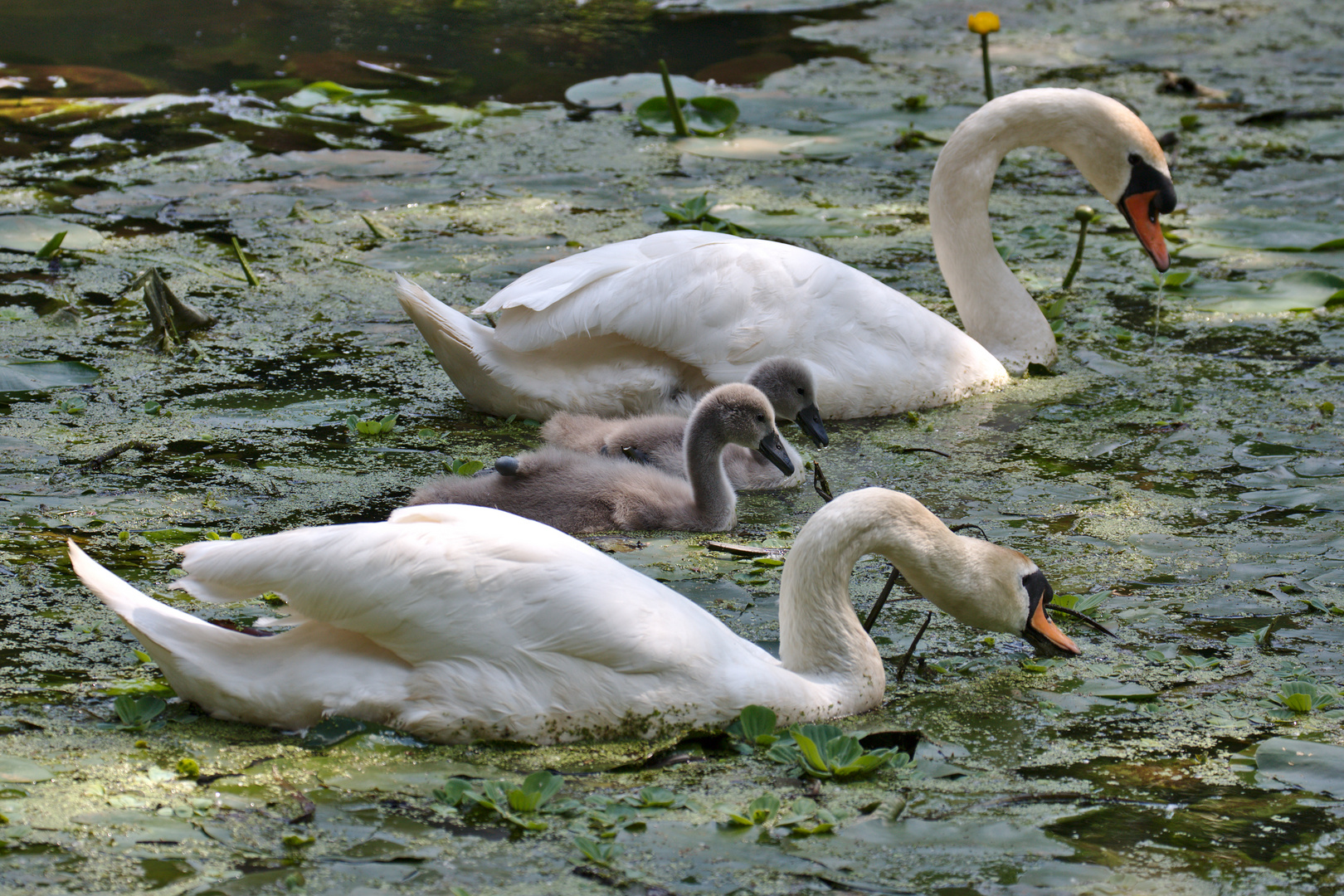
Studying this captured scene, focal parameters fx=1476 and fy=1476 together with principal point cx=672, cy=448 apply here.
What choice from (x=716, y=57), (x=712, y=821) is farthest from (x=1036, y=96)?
(x=716, y=57)

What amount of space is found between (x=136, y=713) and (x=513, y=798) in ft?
2.39

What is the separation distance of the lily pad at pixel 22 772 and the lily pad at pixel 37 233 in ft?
12.1

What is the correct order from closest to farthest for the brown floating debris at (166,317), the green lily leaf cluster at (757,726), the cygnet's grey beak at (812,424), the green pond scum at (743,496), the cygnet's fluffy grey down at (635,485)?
1. the green pond scum at (743,496)
2. the green lily leaf cluster at (757,726)
3. the cygnet's fluffy grey down at (635,485)
4. the cygnet's grey beak at (812,424)
5. the brown floating debris at (166,317)

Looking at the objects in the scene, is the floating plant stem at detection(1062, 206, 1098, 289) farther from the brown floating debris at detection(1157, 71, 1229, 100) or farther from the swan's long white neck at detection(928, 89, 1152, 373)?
the brown floating debris at detection(1157, 71, 1229, 100)

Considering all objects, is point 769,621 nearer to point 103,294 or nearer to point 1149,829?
point 1149,829

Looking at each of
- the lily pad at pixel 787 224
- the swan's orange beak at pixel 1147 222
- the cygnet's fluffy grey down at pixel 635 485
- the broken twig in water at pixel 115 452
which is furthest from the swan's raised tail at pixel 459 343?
the swan's orange beak at pixel 1147 222

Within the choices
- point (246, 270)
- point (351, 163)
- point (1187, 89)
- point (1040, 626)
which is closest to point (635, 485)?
point (1040, 626)

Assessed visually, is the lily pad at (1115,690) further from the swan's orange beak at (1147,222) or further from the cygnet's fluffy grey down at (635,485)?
the swan's orange beak at (1147,222)

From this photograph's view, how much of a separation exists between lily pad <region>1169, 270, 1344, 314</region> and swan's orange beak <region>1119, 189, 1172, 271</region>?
1.46 ft

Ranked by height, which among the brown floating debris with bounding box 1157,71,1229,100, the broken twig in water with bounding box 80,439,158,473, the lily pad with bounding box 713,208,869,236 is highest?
the brown floating debris with bounding box 1157,71,1229,100

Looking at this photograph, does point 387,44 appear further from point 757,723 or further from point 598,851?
point 598,851

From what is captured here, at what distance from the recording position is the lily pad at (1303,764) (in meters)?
2.53

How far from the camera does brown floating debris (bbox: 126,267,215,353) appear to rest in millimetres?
4891

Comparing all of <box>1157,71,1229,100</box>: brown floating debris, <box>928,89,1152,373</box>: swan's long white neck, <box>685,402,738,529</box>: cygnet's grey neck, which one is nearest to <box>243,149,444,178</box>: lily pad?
<box>928,89,1152,373</box>: swan's long white neck
